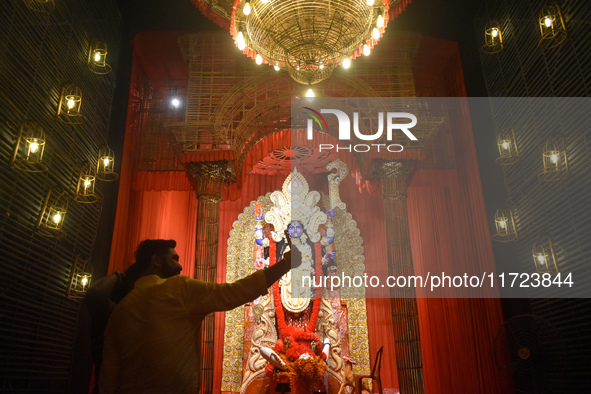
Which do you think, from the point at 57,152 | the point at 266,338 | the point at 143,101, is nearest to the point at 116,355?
the point at 57,152

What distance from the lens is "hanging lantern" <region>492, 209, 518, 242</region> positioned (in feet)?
18.7

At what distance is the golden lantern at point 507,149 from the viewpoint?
5605 millimetres

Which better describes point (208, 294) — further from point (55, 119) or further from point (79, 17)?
point (79, 17)

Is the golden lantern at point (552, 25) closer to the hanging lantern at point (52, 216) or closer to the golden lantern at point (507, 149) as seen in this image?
the golden lantern at point (507, 149)

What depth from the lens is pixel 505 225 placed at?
18.8 ft

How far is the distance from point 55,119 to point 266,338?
457 cm

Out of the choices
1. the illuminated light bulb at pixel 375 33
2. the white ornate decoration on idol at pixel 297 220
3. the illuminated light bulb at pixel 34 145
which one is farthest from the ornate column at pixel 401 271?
the illuminated light bulb at pixel 34 145

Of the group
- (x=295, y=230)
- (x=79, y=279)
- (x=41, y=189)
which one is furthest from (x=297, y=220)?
(x=41, y=189)

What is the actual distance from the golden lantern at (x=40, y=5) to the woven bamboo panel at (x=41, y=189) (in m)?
0.11

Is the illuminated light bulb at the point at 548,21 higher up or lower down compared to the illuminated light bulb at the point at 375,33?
higher up

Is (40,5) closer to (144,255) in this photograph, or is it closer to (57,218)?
(57,218)

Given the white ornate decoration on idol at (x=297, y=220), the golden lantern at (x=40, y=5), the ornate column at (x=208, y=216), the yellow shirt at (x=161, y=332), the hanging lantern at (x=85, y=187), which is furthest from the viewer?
the white ornate decoration on idol at (x=297, y=220)

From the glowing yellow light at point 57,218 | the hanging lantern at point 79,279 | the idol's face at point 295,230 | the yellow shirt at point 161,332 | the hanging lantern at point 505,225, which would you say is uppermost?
the idol's face at point 295,230

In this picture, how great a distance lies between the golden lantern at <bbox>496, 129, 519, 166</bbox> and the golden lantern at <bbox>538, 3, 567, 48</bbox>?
115 cm
